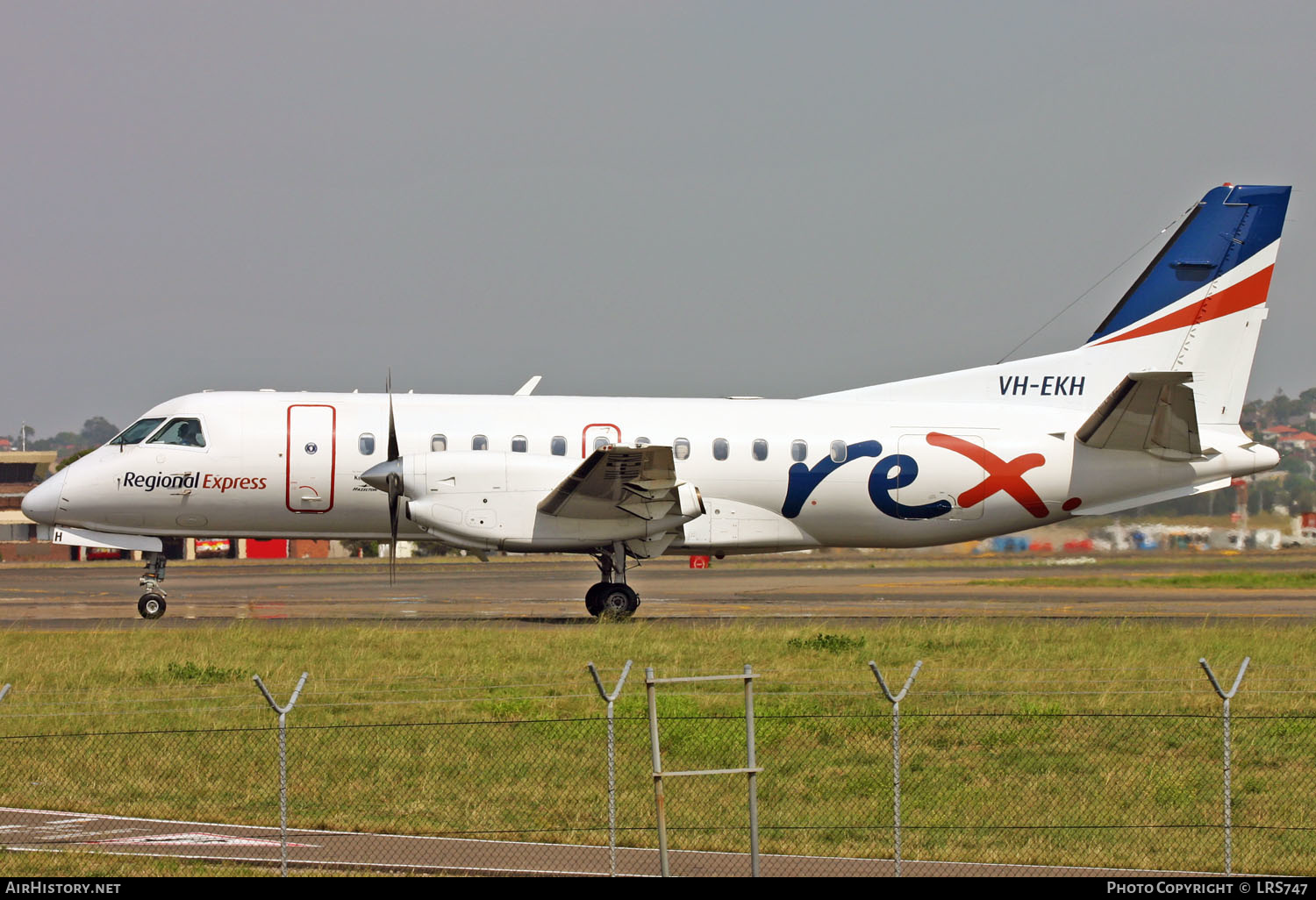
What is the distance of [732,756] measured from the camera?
1566 cm

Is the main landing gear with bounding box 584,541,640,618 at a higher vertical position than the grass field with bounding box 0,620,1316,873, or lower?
higher

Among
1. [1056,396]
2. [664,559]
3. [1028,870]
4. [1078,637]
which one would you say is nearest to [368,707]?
[1028,870]

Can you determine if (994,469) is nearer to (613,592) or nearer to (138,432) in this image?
(613,592)

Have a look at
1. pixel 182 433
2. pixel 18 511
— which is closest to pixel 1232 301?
pixel 182 433

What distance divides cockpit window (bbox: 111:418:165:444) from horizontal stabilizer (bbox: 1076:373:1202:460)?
58.7 feet

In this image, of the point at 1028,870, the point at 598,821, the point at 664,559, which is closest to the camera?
the point at 1028,870

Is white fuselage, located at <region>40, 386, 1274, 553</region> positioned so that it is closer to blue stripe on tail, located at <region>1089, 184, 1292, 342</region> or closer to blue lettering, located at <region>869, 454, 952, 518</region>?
blue lettering, located at <region>869, 454, 952, 518</region>

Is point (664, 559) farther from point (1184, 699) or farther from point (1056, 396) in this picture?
point (1184, 699)

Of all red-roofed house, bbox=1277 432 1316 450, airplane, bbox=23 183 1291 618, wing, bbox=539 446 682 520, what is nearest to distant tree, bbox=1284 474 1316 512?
red-roofed house, bbox=1277 432 1316 450

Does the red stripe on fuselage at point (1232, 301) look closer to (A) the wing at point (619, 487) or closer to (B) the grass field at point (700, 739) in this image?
(B) the grass field at point (700, 739)

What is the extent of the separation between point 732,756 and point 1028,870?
504 centimetres

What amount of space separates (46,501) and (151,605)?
9.13 ft

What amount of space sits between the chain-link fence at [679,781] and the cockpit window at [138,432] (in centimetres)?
959

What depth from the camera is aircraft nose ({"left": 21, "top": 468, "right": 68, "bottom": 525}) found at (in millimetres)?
26000
